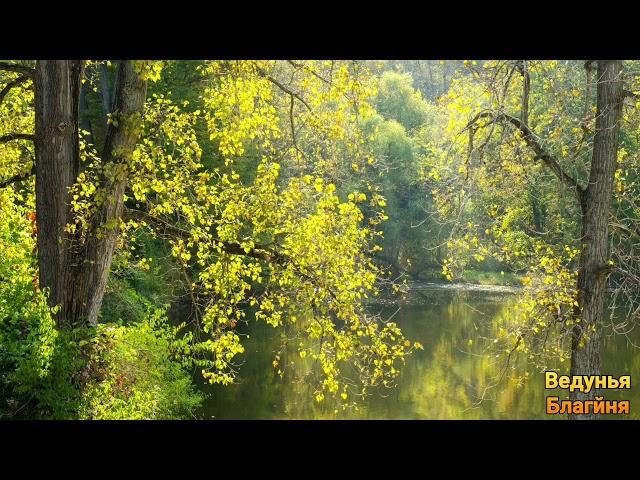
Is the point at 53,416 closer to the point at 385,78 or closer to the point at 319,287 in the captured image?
the point at 319,287

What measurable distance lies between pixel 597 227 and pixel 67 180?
5530mm

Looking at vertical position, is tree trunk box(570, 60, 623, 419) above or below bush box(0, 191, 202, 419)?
above

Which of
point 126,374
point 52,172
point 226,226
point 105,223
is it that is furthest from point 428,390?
point 52,172

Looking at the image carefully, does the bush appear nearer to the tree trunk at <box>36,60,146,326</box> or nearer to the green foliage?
the green foliage

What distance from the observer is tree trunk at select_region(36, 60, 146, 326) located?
23.0ft

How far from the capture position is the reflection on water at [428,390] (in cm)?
1523

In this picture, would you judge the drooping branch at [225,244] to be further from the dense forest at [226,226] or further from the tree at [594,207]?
the tree at [594,207]

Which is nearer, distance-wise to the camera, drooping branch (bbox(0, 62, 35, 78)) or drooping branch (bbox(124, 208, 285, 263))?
drooping branch (bbox(0, 62, 35, 78))

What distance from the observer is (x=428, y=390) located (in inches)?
695

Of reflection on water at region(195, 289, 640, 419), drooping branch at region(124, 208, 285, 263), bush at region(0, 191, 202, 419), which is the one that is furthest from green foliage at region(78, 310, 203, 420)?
reflection on water at region(195, 289, 640, 419)

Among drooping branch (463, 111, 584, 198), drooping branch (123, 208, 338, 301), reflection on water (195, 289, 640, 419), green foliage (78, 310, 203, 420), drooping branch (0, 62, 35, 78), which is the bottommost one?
reflection on water (195, 289, 640, 419)

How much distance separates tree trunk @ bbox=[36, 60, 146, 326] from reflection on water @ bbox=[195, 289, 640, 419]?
6.55 metres
